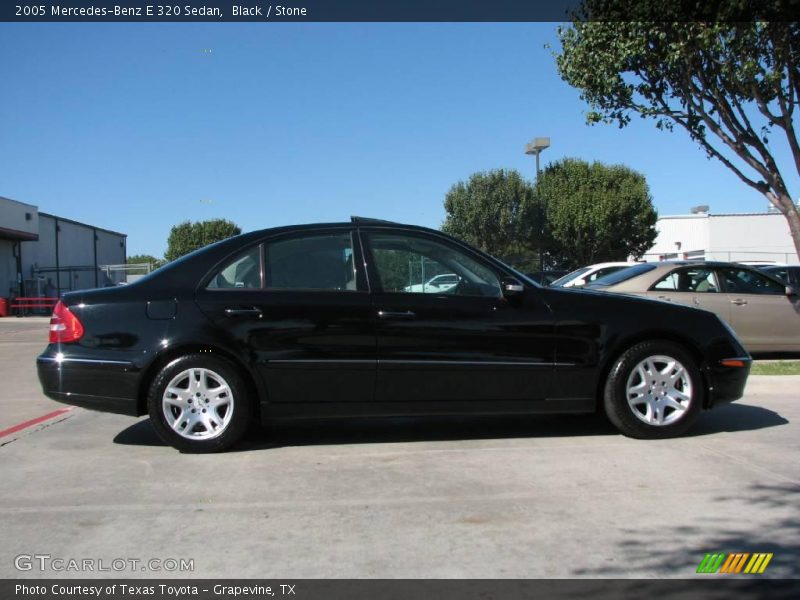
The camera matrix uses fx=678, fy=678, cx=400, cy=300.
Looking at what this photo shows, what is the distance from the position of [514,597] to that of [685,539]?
106 centimetres

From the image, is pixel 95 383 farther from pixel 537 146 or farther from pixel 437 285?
pixel 537 146

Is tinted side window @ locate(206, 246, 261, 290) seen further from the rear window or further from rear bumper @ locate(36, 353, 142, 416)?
the rear window

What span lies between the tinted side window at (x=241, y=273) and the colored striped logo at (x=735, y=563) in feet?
10.9

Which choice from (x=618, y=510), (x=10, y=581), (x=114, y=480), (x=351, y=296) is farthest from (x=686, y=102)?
(x=10, y=581)

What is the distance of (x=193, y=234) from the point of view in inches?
2194

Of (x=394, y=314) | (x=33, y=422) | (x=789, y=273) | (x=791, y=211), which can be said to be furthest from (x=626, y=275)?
(x=789, y=273)

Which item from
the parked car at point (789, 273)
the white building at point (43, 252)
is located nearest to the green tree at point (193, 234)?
the white building at point (43, 252)

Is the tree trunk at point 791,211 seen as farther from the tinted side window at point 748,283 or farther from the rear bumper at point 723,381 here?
the rear bumper at point 723,381

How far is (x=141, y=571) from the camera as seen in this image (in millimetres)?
3016

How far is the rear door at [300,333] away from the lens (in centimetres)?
479

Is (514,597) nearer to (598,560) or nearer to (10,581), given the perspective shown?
(598,560)

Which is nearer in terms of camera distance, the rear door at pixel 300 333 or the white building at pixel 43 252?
the rear door at pixel 300 333

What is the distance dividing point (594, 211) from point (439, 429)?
29.9 meters

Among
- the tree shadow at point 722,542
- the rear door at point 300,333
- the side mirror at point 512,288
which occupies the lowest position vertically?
the tree shadow at point 722,542
